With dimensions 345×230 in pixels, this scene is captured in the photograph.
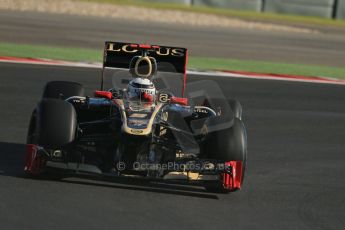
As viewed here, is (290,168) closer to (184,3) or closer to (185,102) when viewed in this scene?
(185,102)

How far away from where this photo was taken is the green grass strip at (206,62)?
20.8 meters

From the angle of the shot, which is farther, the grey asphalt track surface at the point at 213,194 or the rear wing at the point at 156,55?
the rear wing at the point at 156,55

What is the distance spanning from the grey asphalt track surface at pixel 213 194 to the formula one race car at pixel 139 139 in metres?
0.21

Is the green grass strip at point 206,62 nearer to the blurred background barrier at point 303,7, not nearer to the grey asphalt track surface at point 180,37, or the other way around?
the grey asphalt track surface at point 180,37

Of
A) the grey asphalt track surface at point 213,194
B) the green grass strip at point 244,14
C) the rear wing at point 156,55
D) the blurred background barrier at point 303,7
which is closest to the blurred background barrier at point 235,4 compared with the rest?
the green grass strip at point 244,14

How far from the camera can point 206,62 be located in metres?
22.1

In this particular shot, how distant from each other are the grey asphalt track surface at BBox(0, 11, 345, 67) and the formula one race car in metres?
14.0

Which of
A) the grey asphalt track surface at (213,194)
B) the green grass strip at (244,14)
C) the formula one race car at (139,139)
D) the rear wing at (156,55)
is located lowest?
the green grass strip at (244,14)

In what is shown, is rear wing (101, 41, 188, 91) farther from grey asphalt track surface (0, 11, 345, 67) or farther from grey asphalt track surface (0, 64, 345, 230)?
grey asphalt track surface (0, 11, 345, 67)

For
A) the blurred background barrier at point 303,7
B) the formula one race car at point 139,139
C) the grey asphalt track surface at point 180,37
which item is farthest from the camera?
the blurred background barrier at point 303,7

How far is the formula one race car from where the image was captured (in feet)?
30.0

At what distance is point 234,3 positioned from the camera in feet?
135

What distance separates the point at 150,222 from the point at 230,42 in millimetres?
20974

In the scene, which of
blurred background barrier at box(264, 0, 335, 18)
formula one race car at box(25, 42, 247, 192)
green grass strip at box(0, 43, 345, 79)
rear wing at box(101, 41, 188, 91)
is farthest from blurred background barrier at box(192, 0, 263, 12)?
formula one race car at box(25, 42, 247, 192)
